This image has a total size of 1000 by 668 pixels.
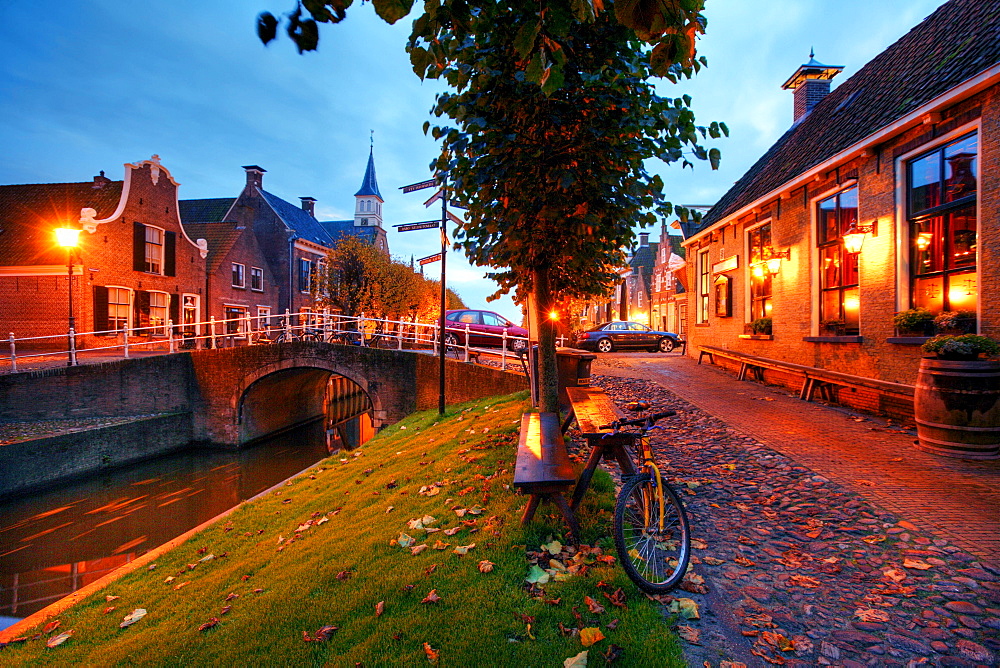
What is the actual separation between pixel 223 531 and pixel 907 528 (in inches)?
330

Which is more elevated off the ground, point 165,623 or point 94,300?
point 94,300

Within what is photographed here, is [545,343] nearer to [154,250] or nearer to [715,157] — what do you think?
[715,157]

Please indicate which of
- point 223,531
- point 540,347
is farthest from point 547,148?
point 223,531

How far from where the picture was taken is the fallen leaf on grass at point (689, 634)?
109 inches

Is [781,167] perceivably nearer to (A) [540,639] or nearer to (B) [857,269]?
(B) [857,269]

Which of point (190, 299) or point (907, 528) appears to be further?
point (190, 299)

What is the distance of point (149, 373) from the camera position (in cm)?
1656

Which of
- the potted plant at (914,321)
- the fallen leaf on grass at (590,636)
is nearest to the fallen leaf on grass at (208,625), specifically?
the fallen leaf on grass at (590,636)

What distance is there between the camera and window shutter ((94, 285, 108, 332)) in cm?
1894

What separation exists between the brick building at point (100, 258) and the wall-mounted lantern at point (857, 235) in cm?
2186

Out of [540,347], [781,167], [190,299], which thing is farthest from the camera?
[190,299]

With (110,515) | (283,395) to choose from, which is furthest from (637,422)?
(283,395)

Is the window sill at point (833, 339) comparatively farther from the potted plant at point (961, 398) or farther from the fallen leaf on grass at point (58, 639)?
the fallen leaf on grass at point (58, 639)

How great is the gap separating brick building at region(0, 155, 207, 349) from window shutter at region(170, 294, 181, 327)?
5cm
